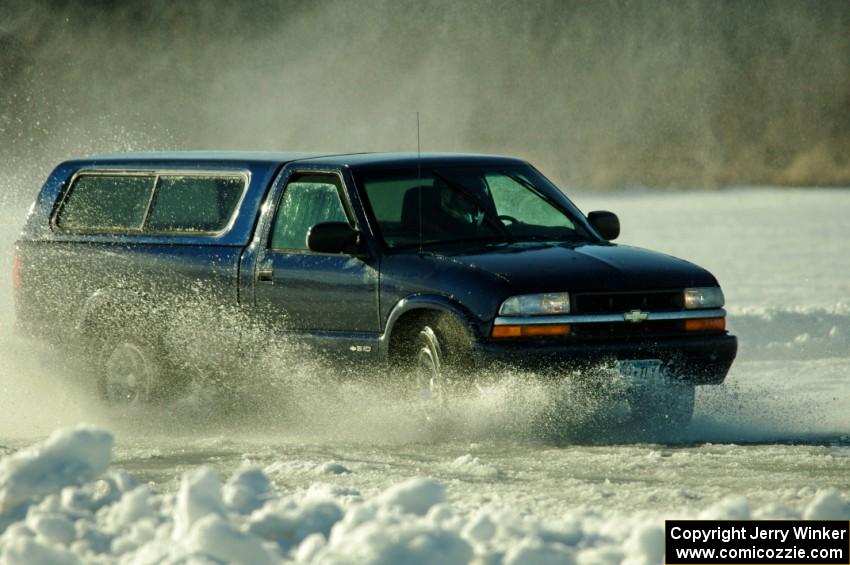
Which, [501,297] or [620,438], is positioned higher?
[501,297]

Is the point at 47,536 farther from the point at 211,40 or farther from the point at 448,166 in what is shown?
the point at 211,40

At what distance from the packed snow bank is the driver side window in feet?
11.5

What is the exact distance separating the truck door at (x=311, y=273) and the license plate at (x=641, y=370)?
1.38 meters

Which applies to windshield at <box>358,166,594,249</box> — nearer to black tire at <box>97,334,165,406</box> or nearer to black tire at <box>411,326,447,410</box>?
black tire at <box>411,326,447,410</box>

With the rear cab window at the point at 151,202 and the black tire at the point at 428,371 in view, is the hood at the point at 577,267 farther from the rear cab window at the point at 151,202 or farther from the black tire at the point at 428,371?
the rear cab window at the point at 151,202

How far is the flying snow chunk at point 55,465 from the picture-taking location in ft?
23.0

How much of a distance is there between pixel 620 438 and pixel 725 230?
78.0 feet

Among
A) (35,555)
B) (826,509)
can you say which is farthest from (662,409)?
(35,555)

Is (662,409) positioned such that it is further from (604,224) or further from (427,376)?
(604,224)

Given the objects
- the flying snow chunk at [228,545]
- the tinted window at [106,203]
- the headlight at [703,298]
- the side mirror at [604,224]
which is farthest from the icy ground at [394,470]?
the side mirror at [604,224]

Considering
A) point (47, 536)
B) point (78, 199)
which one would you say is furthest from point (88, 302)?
point (47, 536)

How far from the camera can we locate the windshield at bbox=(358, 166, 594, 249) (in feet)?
33.9

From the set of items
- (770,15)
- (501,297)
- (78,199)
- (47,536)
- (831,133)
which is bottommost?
(47,536)

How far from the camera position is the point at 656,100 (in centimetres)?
4769
